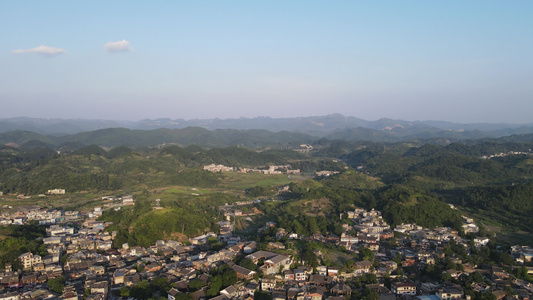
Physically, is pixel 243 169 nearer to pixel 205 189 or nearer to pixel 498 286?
pixel 205 189

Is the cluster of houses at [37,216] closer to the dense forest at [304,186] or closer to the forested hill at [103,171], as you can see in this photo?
the dense forest at [304,186]

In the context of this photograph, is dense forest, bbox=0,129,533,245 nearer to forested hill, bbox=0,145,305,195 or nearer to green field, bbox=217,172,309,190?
forested hill, bbox=0,145,305,195

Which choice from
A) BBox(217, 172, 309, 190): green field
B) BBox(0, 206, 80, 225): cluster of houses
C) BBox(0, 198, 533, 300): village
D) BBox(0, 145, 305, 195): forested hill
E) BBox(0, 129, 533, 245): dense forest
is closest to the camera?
BBox(0, 198, 533, 300): village

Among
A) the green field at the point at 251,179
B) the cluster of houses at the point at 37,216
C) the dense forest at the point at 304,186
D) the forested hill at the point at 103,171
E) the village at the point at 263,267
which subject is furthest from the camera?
the green field at the point at 251,179

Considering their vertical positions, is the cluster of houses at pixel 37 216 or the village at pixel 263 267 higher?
the village at pixel 263 267

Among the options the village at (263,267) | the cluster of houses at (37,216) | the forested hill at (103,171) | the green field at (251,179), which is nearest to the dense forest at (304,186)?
the forested hill at (103,171)

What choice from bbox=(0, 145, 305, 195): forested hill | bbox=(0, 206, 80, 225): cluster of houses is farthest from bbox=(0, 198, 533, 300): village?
bbox=(0, 145, 305, 195): forested hill

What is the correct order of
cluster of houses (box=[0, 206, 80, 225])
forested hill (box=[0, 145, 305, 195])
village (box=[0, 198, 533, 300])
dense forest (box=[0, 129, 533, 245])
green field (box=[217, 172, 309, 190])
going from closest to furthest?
village (box=[0, 198, 533, 300]) < dense forest (box=[0, 129, 533, 245]) < cluster of houses (box=[0, 206, 80, 225]) < forested hill (box=[0, 145, 305, 195]) < green field (box=[217, 172, 309, 190])

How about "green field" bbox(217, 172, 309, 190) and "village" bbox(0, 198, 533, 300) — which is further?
"green field" bbox(217, 172, 309, 190)

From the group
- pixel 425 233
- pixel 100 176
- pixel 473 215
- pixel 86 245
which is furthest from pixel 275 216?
pixel 100 176
